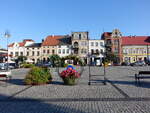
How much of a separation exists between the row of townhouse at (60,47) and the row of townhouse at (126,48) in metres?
3.10

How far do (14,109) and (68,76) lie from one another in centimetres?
612

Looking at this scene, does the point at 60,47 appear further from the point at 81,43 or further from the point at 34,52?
the point at 34,52

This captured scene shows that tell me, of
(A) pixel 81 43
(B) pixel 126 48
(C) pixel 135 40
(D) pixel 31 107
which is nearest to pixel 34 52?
(A) pixel 81 43

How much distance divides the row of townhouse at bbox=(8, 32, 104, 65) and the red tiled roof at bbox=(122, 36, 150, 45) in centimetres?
918

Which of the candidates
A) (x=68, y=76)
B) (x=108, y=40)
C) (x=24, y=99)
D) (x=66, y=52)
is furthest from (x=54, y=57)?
(x=24, y=99)

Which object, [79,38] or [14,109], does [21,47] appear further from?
[14,109]

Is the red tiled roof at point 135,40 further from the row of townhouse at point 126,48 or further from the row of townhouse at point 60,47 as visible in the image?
the row of townhouse at point 60,47

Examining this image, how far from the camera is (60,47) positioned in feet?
223

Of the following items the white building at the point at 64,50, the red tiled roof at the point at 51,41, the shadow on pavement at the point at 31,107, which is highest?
the red tiled roof at the point at 51,41

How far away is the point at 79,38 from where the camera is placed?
66125mm

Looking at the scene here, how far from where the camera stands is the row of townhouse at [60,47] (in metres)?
66.2

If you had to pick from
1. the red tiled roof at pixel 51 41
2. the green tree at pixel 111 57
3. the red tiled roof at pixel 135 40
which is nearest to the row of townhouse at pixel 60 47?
the red tiled roof at pixel 51 41

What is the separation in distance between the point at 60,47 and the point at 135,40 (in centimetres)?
2707

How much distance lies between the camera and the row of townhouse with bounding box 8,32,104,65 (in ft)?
217
